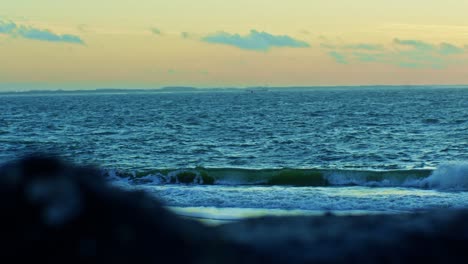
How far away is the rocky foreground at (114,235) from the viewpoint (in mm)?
2521

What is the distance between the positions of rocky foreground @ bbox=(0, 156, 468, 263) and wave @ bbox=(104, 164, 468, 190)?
20.3 metres

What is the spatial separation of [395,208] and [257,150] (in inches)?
771

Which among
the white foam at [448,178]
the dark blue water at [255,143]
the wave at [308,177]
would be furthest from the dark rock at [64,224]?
the dark blue water at [255,143]

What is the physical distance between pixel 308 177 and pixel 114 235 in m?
22.8

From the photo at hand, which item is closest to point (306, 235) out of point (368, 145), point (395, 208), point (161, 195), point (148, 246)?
point (148, 246)

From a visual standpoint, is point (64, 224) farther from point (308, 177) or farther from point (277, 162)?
point (277, 162)

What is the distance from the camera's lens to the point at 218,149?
3700 centimetres

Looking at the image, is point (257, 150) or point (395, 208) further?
point (257, 150)

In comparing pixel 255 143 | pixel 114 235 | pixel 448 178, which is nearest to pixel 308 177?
pixel 448 178

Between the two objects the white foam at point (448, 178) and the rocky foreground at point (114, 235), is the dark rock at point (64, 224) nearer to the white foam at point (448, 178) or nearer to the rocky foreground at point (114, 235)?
the rocky foreground at point (114, 235)

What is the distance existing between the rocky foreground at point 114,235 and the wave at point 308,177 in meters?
20.3

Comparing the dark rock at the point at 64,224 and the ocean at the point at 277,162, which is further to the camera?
the ocean at the point at 277,162

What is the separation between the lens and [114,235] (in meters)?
2.55

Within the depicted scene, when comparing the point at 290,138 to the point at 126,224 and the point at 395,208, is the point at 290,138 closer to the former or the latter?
the point at 395,208
